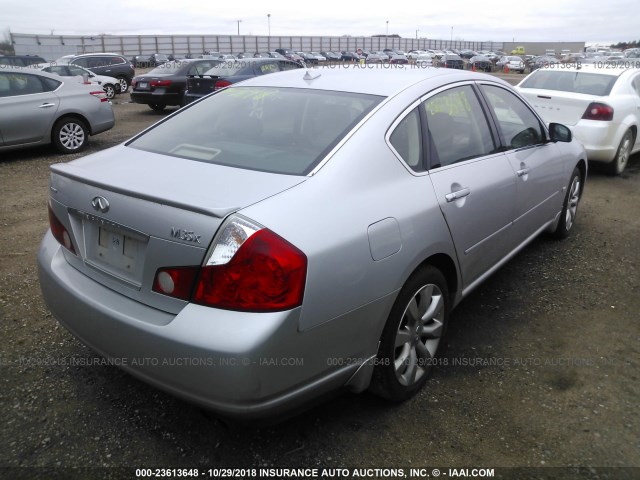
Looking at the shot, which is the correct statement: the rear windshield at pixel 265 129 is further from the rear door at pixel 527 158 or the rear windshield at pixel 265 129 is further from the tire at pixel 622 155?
the tire at pixel 622 155

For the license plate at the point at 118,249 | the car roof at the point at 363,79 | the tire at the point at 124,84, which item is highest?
the car roof at the point at 363,79

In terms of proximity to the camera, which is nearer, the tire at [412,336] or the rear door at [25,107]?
the tire at [412,336]

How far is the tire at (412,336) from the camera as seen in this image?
246cm

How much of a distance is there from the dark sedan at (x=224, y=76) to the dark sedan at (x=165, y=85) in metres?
1.94

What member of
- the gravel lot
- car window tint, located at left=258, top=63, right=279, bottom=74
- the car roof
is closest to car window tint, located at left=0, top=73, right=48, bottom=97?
car window tint, located at left=258, top=63, right=279, bottom=74

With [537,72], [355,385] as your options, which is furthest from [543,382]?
[537,72]

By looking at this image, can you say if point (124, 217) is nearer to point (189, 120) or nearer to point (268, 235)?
point (268, 235)

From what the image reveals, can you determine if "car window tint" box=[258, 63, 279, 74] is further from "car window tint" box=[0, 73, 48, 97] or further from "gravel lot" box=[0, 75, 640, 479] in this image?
"gravel lot" box=[0, 75, 640, 479]

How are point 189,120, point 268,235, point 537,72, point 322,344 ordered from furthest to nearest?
point 537,72 < point 189,120 < point 322,344 < point 268,235

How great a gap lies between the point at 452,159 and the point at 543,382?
52.7 inches

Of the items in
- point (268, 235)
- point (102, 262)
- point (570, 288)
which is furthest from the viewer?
point (570, 288)

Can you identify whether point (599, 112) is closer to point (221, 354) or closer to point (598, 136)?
point (598, 136)

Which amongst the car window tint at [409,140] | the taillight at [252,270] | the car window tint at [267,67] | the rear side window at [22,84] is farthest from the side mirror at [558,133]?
the car window tint at [267,67]

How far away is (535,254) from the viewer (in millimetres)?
4773
